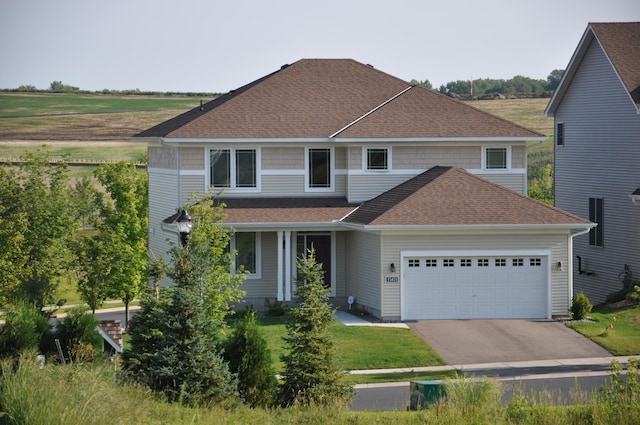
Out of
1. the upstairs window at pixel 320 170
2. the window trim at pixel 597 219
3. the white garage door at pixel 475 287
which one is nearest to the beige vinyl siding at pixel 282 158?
the upstairs window at pixel 320 170

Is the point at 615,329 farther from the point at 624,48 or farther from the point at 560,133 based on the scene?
the point at 560,133

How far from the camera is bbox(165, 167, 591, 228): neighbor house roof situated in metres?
33.2

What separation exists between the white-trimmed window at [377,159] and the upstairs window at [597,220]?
8.88m

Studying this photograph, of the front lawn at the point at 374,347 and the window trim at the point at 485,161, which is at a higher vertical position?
the window trim at the point at 485,161

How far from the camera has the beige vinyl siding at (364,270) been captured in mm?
33594

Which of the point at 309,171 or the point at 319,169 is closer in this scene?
the point at 309,171

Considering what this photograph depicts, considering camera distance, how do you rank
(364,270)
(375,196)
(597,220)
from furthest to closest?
(597,220) → (375,196) → (364,270)

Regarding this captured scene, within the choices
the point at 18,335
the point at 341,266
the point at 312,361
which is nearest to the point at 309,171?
the point at 341,266

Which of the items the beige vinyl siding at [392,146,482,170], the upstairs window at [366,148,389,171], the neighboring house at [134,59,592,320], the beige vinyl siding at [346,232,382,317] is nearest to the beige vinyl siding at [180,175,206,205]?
the neighboring house at [134,59,592,320]

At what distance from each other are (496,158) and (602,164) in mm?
4593

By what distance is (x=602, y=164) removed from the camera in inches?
1551

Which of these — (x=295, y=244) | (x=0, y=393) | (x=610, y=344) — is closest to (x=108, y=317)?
(x=295, y=244)

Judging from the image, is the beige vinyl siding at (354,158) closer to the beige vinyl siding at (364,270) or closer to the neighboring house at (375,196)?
the neighboring house at (375,196)

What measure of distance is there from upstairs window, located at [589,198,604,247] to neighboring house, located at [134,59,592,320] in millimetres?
3860
